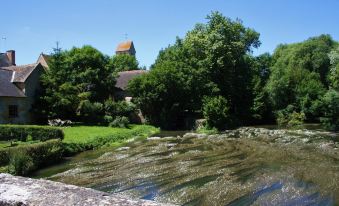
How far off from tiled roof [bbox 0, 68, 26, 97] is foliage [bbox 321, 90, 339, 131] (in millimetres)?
34323

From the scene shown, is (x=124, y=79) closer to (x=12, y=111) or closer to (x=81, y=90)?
(x=81, y=90)

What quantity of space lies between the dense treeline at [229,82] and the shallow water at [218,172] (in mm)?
20663

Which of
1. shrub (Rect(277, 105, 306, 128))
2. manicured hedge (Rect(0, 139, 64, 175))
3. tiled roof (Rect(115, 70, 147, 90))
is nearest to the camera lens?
manicured hedge (Rect(0, 139, 64, 175))

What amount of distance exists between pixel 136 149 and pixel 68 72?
Answer: 2436 cm

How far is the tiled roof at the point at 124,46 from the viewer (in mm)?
130500

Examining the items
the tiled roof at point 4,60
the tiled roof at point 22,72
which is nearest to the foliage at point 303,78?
the tiled roof at point 22,72

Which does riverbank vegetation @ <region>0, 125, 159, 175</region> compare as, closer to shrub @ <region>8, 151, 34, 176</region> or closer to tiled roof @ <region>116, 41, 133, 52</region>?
shrub @ <region>8, 151, 34, 176</region>

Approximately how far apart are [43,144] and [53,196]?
2092 centimetres

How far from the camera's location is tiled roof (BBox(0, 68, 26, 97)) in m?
39.9

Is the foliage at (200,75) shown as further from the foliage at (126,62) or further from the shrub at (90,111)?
the foliage at (126,62)

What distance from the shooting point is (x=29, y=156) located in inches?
874

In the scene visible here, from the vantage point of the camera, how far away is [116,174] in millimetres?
20453

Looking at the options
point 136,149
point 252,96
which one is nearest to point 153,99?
point 252,96

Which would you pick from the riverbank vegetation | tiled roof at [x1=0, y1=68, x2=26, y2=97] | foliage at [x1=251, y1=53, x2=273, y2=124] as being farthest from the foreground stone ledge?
foliage at [x1=251, y1=53, x2=273, y2=124]
